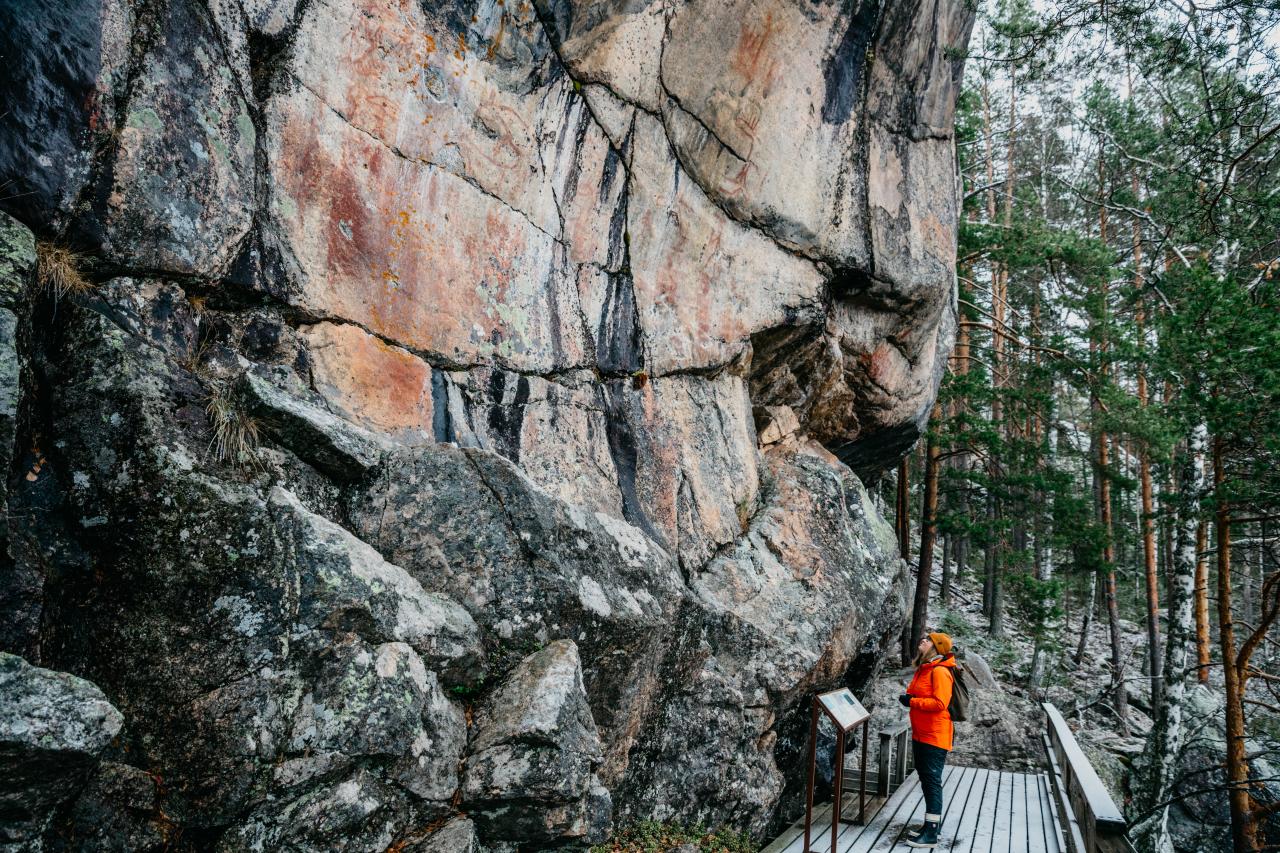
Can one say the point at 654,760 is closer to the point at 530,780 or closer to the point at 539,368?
the point at 530,780

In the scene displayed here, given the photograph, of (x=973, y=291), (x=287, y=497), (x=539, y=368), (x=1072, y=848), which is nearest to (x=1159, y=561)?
(x=973, y=291)

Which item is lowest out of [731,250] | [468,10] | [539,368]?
[539,368]

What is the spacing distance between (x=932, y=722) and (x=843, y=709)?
1047 millimetres

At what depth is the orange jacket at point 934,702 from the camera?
662 centimetres

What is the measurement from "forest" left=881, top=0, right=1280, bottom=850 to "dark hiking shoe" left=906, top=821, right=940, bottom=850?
5.29 ft

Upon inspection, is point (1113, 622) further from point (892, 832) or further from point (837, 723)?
point (837, 723)

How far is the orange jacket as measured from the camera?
21.7 feet

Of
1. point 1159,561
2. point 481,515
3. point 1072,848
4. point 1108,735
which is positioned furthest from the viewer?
point 1159,561

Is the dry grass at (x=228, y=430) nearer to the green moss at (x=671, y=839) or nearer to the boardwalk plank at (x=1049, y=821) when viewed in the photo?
the green moss at (x=671, y=839)

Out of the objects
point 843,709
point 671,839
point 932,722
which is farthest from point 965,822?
point 671,839

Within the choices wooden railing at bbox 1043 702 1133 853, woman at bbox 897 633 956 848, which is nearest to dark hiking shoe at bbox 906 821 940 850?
woman at bbox 897 633 956 848

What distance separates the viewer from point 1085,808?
5.66 metres

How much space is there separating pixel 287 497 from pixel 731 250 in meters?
6.28

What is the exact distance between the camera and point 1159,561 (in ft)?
76.0
